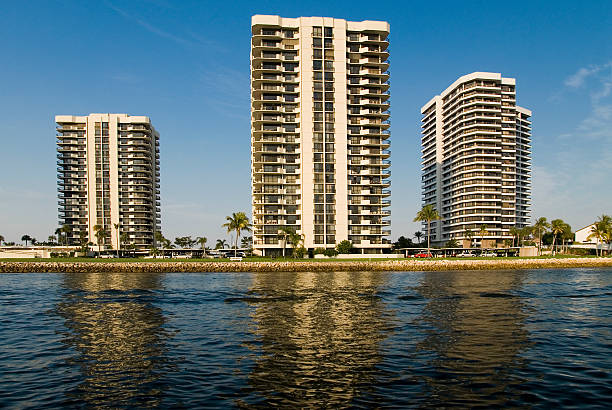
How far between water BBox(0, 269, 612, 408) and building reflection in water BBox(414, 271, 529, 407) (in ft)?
0.28

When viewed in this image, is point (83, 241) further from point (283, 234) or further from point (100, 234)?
point (283, 234)

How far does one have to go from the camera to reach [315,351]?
68.9 ft

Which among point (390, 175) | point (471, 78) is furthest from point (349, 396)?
point (471, 78)

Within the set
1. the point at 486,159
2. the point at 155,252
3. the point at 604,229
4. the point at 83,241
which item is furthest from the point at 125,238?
the point at 604,229

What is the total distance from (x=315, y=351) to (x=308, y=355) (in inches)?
33.6

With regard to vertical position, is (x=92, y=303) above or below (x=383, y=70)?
below

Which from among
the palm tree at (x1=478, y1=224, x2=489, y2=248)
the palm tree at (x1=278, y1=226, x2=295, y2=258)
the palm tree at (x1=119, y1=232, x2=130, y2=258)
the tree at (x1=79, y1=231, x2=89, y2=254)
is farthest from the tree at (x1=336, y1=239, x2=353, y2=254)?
the palm tree at (x1=119, y1=232, x2=130, y2=258)

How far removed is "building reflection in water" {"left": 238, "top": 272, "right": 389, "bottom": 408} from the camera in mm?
15078

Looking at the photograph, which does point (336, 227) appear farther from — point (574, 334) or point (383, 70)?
point (574, 334)

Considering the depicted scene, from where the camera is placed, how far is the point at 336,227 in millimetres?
132375

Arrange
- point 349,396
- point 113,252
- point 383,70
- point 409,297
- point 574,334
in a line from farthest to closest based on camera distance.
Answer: point 113,252, point 383,70, point 409,297, point 574,334, point 349,396

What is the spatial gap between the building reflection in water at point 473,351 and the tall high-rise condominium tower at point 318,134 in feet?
314

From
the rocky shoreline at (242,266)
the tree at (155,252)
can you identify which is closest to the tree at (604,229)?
the rocky shoreline at (242,266)

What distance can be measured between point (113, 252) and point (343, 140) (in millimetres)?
101003
